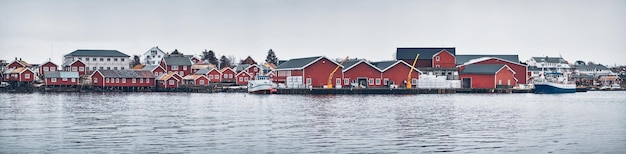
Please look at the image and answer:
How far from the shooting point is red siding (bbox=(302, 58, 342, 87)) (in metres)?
63.0

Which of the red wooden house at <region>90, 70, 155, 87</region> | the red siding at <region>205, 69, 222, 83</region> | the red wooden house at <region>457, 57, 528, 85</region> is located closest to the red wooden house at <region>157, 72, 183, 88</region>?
the red wooden house at <region>90, 70, 155, 87</region>

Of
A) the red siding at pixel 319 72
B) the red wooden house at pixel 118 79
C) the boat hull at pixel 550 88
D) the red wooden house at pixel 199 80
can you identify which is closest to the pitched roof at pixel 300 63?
the red siding at pixel 319 72

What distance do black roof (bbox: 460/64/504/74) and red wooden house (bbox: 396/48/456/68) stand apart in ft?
13.8

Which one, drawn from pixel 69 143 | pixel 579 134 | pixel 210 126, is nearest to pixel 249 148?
pixel 69 143

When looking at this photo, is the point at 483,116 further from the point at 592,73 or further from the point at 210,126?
the point at 592,73

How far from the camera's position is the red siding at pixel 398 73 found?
64.8 meters

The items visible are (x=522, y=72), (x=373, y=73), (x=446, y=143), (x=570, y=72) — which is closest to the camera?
(x=446, y=143)

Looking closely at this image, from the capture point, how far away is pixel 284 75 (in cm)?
6769

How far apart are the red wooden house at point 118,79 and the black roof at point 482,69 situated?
29134 millimetres

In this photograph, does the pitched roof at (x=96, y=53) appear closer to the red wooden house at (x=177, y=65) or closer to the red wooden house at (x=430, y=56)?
the red wooden house at (x=177, y=65)

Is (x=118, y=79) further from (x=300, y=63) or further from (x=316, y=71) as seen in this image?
(x=316, y=71)

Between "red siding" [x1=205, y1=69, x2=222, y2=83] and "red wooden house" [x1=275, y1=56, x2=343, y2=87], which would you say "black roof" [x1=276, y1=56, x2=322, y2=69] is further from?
"red siding" [x1=205, y1=69, x2=222, y2=83]

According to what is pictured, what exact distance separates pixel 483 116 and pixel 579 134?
27.4 ft

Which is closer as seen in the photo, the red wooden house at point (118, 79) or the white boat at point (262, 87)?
the white boat at point (262, 87)
